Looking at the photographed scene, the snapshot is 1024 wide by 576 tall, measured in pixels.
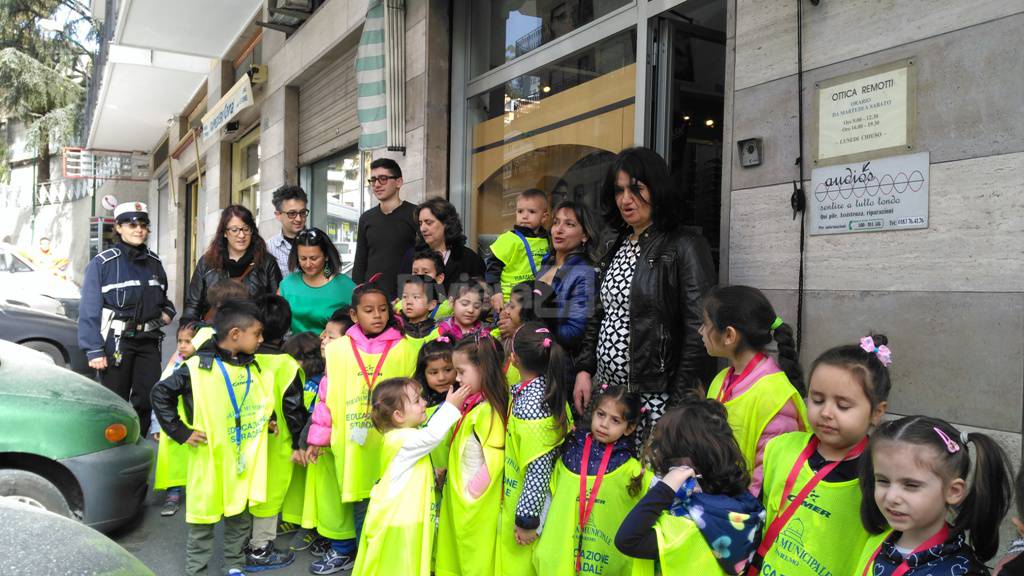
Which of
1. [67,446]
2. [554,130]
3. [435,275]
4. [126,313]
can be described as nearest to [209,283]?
[126,313]

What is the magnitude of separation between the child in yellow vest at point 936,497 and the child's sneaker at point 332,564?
287 centimetres

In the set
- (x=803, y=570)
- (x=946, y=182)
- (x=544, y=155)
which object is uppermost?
(x=544, y=155)

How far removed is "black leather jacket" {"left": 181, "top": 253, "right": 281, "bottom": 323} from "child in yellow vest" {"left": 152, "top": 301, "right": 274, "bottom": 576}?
3.57 ft

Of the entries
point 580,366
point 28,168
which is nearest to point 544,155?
point 580,366

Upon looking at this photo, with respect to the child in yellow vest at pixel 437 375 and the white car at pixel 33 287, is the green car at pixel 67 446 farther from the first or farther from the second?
the white car at pixel 33 287

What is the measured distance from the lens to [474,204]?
22.9 ft

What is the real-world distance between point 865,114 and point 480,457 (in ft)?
7.29

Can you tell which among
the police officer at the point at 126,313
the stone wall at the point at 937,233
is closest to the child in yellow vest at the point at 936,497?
the stone wall at the point at 937,233

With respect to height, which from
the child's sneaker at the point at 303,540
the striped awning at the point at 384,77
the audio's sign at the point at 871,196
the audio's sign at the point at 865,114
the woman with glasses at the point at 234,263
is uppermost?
the striped awning at the point at 384,77

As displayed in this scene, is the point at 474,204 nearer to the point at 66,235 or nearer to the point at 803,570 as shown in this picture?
the point at 803,570

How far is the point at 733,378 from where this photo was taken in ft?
8.69

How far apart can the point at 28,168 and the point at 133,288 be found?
3265cm

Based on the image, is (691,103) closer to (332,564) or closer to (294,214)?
(294,214)

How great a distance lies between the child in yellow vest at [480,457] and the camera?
3207 mm
